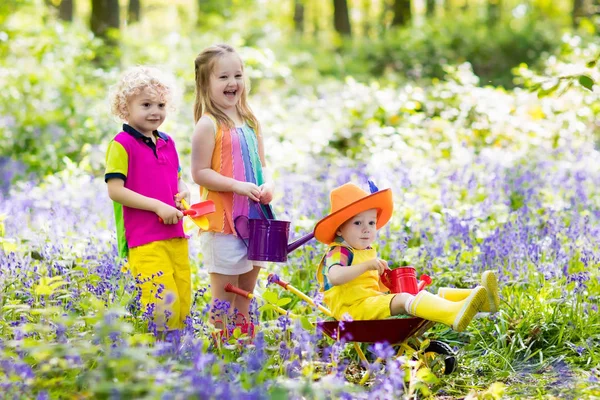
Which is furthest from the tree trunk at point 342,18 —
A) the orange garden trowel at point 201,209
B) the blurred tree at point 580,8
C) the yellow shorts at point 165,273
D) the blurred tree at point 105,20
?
the orange garden trowel at point 201,209

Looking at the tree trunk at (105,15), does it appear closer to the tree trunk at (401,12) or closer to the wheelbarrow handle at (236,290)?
the wheelbarrow handle at (236,290)

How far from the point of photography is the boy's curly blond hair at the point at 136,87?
387 cm

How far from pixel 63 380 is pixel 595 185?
5.27m

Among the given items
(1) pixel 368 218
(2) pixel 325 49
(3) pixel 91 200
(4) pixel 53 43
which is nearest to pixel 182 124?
(4) pixel 53 43

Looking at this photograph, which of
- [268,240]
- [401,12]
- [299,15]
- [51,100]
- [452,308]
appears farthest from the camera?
[299,15]

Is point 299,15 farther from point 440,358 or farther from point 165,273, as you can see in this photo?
point 440,358

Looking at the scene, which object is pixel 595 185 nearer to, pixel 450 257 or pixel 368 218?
pixel 450 257

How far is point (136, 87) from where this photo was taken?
3.86m

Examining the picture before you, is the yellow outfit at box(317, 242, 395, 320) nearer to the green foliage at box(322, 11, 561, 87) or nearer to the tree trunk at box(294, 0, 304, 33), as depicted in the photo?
the green foliage at box(322, 11, 561, 87)

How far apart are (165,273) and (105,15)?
8.48m

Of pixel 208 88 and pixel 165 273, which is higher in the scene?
pixel 208 88

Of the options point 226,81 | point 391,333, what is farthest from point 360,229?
point 226,81

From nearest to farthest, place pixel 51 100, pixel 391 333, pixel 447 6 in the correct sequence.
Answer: pixel 391 333
pixel 51 100
pixel 447 6

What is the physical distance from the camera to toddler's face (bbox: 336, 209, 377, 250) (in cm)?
374
